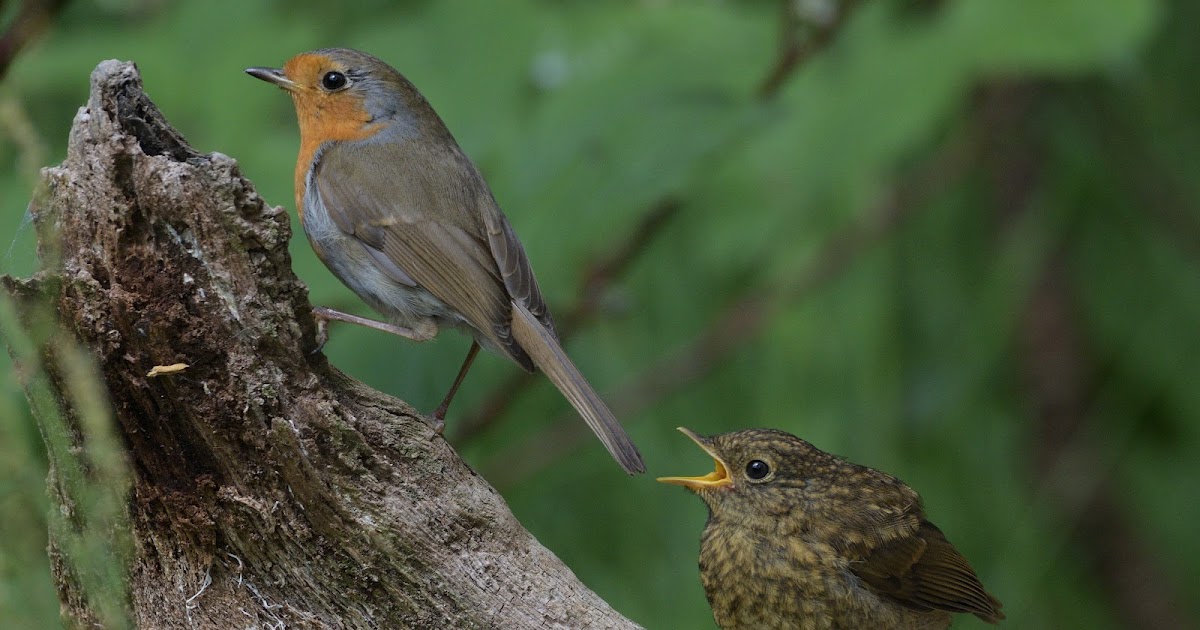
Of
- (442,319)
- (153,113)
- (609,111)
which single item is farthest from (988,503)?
(153,113)

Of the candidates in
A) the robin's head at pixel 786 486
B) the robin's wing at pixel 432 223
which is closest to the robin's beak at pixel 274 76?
the robin's wing at pixel 432 223

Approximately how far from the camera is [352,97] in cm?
407

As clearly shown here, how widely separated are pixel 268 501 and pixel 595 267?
2.26 m

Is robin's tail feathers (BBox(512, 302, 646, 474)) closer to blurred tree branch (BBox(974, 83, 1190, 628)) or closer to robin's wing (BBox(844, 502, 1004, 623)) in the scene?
robin's wing (BBox(844, 502, 1004, 623))

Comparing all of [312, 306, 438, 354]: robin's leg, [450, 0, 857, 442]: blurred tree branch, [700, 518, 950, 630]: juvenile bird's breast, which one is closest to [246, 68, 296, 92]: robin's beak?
[312, 306, 438, 354]: robin's leg

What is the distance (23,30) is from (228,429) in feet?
5.60

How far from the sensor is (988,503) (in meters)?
5.89

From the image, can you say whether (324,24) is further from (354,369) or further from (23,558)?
(23,558)

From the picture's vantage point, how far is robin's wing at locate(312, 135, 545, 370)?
351cm

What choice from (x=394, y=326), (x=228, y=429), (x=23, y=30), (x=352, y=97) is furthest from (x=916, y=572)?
(x=23, y=30)

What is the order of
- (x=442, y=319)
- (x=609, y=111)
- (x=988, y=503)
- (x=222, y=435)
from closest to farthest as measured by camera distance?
(x=222, y=435), (x=442, y=319), (x=609, y=111), (x=988, y=503)

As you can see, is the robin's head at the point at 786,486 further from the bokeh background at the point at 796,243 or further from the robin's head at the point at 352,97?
the robin's head at the point at 352,97

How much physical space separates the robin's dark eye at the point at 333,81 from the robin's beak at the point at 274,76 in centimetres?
10

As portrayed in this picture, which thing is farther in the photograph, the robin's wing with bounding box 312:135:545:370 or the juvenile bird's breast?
the robin's wing with bounding box 312:135:545:370
